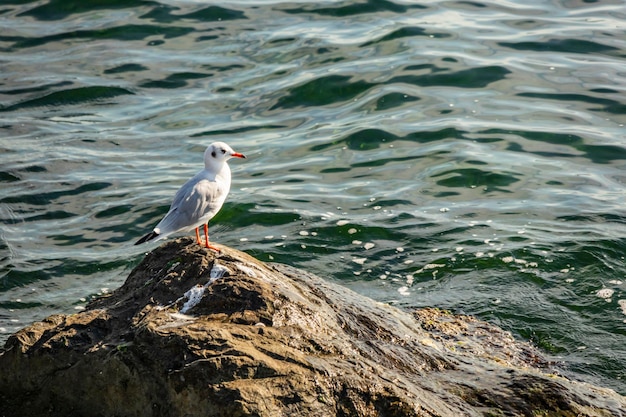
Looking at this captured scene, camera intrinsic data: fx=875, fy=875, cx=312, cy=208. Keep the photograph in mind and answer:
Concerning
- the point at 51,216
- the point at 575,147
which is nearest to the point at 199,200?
the point at 51,216

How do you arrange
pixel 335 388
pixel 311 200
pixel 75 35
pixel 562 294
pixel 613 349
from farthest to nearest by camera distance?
pixel 75 35, pixel 311 200, pixel 562 294, pixel 613 349, pixel 335 388

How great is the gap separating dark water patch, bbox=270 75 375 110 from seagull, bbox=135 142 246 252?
7488 mm

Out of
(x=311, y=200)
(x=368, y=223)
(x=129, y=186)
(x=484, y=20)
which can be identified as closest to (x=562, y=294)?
(x=368, y=223)

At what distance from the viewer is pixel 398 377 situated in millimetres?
4867

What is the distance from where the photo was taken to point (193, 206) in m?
6.19

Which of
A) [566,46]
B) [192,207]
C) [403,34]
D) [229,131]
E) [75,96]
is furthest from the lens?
Answer: [403,34]

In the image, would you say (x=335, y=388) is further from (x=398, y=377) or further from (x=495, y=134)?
(x=495, y=134)

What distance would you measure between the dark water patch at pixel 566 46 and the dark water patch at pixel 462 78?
111cm

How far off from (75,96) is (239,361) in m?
10.9

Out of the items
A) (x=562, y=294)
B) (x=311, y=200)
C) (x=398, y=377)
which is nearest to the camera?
(x=398, y=377)

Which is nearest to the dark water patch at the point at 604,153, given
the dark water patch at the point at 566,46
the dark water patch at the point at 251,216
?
the dark water patch at the point at 566,46

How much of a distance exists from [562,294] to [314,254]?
103 inches

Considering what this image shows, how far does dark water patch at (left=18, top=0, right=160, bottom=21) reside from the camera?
1742cm

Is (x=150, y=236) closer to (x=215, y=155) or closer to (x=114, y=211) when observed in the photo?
(x=215, y=155)
